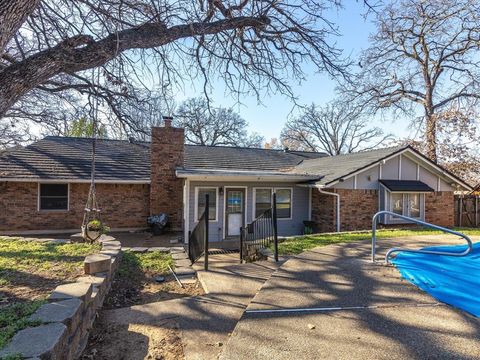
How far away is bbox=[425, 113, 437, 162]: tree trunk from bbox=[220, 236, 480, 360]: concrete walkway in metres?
19.5

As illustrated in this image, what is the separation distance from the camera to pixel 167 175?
13258 mm

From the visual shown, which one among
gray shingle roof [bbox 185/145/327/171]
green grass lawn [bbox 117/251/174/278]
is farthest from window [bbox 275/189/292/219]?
green grass lawn [bbox 117/251/174/278]

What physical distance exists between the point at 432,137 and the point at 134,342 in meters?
23.8

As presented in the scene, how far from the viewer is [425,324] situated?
11.2ft

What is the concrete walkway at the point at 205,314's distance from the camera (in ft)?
11.1

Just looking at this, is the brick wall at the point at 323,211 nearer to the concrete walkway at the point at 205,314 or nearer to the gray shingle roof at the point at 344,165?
the gray shingle roof at the point at 344,165

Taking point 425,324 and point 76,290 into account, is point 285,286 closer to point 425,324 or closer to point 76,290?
point 425,324

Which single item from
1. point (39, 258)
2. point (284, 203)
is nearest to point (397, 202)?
point (284, 203)

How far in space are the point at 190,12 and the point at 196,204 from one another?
7570 millimetres

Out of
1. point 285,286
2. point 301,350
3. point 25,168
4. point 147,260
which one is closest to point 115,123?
point 147,260

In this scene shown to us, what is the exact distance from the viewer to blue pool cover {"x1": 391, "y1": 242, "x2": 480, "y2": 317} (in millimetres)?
4066

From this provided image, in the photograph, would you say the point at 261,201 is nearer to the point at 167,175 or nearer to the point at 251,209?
the point at 251,209

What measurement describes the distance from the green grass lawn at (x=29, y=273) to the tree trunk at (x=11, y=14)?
8.84 feet

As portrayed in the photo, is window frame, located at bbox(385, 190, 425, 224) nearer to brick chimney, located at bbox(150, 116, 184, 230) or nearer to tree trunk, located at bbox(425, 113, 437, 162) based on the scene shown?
tree trunk, located at bbox(425, 113, 437, 162)
